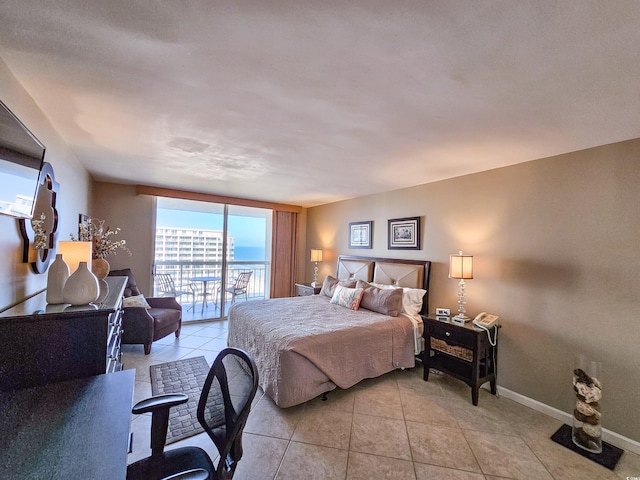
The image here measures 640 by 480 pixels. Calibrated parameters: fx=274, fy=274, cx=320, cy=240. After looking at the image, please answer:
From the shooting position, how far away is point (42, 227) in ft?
6.71

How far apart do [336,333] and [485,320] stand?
59.8 inches

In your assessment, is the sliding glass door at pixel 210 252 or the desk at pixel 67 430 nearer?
the desk at pixel 67 430

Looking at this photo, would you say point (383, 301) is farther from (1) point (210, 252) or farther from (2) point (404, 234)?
(1) point (210, 252)

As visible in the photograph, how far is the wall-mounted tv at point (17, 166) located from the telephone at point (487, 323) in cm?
357

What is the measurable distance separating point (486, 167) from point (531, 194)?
512 mm

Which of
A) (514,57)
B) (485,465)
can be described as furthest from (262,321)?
(514,57)

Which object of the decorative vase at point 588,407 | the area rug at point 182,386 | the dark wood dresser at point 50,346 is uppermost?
the dark wood dresser at point 50,346

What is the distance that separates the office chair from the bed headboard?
290 cm

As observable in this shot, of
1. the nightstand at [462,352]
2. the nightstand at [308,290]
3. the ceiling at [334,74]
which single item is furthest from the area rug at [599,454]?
the nightstand at [308,290]

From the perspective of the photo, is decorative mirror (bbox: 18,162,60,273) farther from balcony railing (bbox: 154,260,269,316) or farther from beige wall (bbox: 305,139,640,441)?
beige wall (bbox: 305,139,640,441)

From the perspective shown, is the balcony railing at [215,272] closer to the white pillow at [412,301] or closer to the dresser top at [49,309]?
the dresser top at [49,309]

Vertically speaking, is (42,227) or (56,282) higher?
(42,227)

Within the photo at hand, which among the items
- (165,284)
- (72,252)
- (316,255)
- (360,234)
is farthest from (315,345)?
(165,284)

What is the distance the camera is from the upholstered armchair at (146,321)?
3457 mm
